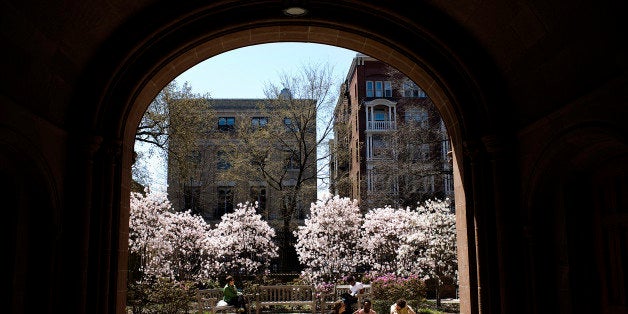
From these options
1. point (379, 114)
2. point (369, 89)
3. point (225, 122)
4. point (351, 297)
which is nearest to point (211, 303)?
point (351, 297)

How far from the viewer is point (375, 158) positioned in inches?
1387

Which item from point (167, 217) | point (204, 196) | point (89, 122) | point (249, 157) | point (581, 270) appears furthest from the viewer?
point (204, 196)

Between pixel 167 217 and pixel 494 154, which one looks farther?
pixel 167 217

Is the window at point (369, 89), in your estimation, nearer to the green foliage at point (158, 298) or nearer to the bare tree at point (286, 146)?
the bare tree at point (286, 146)

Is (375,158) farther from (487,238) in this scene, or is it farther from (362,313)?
(487,238)

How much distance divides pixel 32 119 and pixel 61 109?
756 millimetres

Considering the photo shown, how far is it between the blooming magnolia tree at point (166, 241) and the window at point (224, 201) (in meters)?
10.3

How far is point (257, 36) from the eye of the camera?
287 inches

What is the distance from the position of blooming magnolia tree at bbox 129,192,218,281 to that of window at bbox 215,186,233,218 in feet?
33.8

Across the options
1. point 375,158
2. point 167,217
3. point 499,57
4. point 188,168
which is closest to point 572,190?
point 499,57

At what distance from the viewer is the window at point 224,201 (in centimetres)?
3534

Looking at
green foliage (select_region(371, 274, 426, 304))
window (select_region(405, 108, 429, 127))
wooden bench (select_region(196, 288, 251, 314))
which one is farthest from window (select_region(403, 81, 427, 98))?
wooden bench (select_region(196, 288, 251, 314))

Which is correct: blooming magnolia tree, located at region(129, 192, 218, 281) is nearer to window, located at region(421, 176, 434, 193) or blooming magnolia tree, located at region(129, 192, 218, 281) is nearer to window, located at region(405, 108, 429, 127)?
window, located at region(421, 176, 434, 193)

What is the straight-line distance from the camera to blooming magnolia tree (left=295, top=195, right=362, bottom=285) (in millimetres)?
21547
